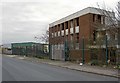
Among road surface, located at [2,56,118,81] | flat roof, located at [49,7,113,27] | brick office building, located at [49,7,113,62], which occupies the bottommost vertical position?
road surface, located at [2,56,118,81]

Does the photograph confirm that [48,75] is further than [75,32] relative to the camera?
No

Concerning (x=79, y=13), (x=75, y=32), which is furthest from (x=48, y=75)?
(x=75, y=32)

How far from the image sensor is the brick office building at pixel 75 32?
28498 mm

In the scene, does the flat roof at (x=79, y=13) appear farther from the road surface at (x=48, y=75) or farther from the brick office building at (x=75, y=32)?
the road surface at (x=48, y=75)

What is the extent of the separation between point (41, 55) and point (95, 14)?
12.6 meters

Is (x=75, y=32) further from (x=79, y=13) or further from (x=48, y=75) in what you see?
(x=48, y=75)

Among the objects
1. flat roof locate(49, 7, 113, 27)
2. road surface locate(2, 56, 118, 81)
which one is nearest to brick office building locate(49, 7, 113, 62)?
flat roof locate(49, 7, 113, 27)

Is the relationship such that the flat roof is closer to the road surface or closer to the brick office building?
the brick office building

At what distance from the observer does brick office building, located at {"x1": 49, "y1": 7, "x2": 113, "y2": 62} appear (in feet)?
93.5

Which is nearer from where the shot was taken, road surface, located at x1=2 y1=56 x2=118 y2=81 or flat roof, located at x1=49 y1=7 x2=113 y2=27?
road surface, located at x1=2 y1=56 x2=118 y2=81

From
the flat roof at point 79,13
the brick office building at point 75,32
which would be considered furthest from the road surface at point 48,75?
the flat roof at point 79,13

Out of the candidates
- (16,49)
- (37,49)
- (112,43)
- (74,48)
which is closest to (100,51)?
(112,43)

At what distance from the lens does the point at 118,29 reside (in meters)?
20.8

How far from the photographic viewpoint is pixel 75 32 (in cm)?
4775
